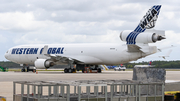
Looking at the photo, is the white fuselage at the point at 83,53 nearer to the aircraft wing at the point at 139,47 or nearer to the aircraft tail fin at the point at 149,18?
the aircraft wing at the point at 139,47

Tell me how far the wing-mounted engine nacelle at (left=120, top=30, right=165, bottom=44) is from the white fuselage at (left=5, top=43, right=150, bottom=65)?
2.94m

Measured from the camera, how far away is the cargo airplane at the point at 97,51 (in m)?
44.1

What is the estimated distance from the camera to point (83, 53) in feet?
171

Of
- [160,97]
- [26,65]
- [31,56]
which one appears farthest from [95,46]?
[160,97]

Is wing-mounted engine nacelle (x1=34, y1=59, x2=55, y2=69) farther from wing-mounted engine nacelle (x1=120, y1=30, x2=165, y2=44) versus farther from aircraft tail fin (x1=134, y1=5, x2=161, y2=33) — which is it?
aircraft tail fin (x1=134, y1=5, x2=161, y2=33)

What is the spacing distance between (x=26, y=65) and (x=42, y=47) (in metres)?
7.44

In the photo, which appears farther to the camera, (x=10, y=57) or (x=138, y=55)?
(x=10, y=57)

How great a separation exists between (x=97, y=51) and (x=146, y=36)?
33.2ft

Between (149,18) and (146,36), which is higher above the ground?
(149,18)

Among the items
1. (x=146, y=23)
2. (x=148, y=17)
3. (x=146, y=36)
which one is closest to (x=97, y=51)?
(x=146, y=23)

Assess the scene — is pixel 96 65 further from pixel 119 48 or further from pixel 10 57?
pixel 10 57

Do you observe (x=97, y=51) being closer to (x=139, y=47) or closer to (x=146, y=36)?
(x=139, y=47)

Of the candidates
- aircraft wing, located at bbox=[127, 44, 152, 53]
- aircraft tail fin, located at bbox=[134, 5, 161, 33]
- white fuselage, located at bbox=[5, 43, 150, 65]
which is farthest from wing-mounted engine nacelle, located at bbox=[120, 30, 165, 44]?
white fuselage, located at bbox=[5, 43, 150, 65]

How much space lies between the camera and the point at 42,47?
54781mm
